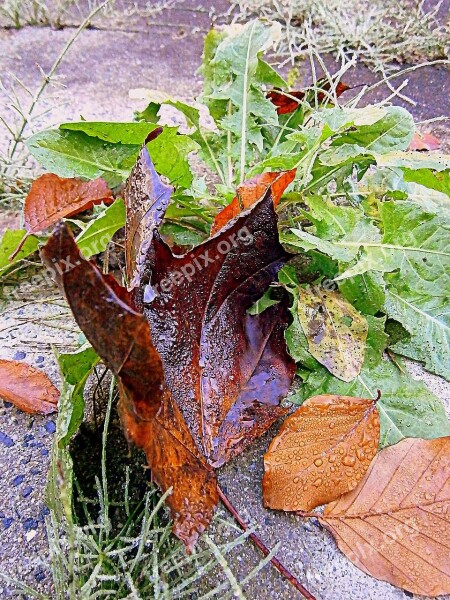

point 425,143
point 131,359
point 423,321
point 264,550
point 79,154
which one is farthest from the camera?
point 425,143

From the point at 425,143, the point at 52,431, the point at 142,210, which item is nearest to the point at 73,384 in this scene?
the point at 52,431

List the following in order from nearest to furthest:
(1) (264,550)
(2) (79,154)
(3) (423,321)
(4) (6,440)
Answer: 1. (1) (264,550)
2. (4) (6,440)
3. (3) (423,321)
4. (2) (79,154)

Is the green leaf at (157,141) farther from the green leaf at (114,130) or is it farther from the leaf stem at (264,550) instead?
the leaf stem at (264,550)

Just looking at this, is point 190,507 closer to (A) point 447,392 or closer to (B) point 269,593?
(B) point 269,593

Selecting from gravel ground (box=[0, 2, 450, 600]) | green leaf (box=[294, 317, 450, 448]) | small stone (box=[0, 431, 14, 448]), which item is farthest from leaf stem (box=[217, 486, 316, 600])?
small stone (box=[0, 431, 14, 448])

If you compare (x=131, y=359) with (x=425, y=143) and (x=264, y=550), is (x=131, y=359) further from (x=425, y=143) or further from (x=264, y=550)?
(x=425, y=143)

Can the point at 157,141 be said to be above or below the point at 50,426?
above

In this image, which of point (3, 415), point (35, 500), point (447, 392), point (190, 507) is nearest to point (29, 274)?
point (3, 415)
